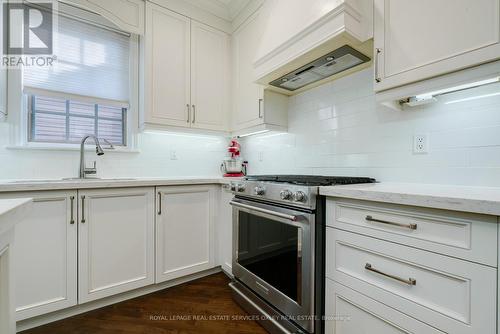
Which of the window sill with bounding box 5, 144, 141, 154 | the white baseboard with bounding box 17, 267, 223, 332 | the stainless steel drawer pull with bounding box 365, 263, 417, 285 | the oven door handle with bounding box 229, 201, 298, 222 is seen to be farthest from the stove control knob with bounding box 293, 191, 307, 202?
the window sill with bounding box 5, 144, 141, 154

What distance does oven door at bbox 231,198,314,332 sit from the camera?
1236 mm

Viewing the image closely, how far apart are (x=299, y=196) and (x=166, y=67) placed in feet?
6.02

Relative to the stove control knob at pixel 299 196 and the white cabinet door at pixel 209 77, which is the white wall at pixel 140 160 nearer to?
the white cabinet door at pixel 209 77

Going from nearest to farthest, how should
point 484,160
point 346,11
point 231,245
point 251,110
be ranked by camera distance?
1. point 484,160
2. point 346,11
3. point 231,245
4. point 251,110

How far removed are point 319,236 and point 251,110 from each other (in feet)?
4.65

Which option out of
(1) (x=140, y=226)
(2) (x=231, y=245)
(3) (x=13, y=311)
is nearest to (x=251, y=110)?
(2) (x=231, y=245)

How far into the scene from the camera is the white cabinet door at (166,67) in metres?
2.15

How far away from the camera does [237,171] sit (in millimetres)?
2551

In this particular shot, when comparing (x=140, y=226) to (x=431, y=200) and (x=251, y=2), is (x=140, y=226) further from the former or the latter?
(x=251, y=2)

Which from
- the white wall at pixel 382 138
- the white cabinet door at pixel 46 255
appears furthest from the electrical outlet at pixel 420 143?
the white cabinet door at pixel 46 255

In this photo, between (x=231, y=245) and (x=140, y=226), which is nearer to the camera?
(x=140, y=226)

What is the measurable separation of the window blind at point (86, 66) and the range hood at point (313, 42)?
4.59 feet

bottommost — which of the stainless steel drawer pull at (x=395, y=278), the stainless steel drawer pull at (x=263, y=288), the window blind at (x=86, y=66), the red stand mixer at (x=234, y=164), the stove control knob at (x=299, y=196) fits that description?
the stainless steel drawer pull at (x=263, y=288)

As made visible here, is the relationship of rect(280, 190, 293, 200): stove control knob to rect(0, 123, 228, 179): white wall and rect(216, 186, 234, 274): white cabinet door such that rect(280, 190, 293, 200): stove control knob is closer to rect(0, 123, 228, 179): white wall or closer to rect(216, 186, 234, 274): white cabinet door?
rect(216, 186, 234, 274): white cabinet door
